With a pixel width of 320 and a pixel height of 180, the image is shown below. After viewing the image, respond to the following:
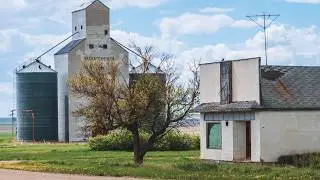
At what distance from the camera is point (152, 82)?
4041cm

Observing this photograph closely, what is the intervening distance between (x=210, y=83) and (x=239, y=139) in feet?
13.1

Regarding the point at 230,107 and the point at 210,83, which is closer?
the point at 230,107

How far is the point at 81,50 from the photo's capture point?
91500 millimetres

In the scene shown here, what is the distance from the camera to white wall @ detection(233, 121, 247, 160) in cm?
3888

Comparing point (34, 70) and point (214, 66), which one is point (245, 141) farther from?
point (34, 70)

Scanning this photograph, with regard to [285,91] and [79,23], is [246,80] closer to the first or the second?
[285,91]

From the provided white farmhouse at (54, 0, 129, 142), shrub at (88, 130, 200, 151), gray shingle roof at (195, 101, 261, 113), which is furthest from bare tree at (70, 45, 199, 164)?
white farmhouse at (54, 0, 129, 142)

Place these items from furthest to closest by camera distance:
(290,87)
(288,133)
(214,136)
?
(214,136)
(290,87)
(288,133)

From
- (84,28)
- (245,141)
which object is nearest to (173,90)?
(245,141)

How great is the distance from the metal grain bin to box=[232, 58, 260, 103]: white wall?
56658 millimetres

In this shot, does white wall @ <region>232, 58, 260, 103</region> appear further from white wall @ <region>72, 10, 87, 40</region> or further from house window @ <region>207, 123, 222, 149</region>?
white wall @ <region>72, 10, 87, 40</region>

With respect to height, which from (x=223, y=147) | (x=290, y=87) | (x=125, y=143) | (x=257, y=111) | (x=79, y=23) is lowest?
(x=125, y=143)

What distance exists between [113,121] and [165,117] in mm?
2806

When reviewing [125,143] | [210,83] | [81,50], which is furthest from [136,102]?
[81,50]
